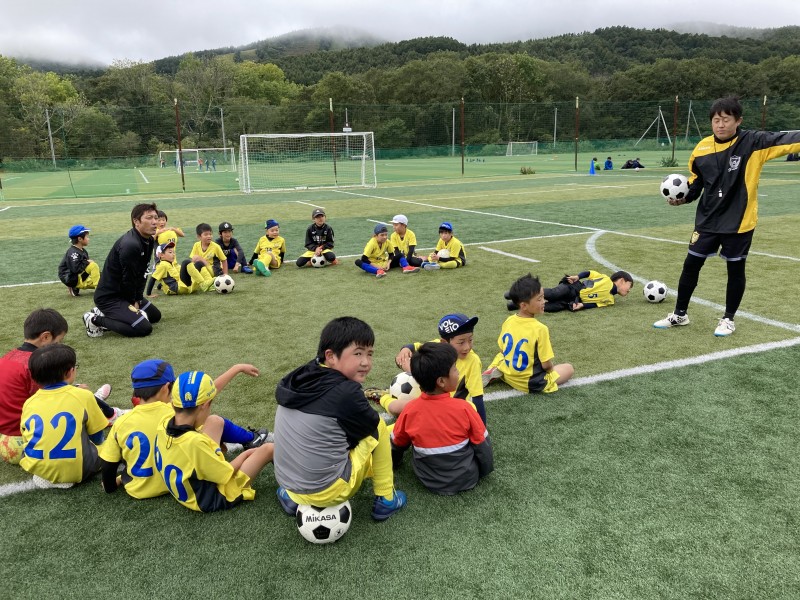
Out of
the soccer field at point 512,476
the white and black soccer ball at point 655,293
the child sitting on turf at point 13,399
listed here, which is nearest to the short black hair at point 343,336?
the soccer field at point 512,476

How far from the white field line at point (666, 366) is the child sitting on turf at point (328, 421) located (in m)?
1.98

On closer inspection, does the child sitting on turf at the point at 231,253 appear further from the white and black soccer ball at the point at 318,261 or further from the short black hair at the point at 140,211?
the short black hair at the point at 140,211

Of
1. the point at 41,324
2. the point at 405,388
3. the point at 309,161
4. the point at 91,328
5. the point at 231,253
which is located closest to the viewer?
the point at 41,324

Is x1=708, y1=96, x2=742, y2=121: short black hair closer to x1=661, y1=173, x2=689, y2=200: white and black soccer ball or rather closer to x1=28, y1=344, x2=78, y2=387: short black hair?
x1=661, y1=173, x2=689, y2=200: white and black soccer ball

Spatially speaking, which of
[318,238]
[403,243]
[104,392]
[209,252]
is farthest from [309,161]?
[104,392]

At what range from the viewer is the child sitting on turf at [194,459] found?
10.9 feet

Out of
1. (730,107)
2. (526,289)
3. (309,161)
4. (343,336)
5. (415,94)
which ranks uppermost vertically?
(415,94)

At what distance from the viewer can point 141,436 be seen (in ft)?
11.6

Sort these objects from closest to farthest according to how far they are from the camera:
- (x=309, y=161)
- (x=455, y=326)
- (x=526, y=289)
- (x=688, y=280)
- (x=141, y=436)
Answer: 1. (x=141, y=436)
2. (x=455, y=326)
3. (x=526, y=289)
4. (x=688, y=280)
5. (x=309, y=161)

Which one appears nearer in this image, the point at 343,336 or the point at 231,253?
the point at 343,336

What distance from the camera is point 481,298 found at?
8227mm

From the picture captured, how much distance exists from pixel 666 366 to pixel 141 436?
450 centimetres

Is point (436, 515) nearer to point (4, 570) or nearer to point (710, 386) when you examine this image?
point (4, 570)

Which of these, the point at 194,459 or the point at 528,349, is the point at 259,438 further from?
the point at 528,349
